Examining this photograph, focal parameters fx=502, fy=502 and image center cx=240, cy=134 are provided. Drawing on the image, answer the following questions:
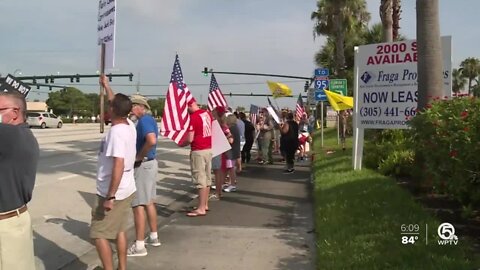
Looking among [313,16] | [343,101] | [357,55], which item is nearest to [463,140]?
[357,55]

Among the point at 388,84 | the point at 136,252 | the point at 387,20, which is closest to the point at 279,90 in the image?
the point at 387,20

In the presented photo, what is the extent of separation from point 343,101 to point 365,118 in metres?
7.10

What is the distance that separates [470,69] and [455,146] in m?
77.7

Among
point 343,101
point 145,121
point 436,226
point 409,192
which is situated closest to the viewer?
point 436,226

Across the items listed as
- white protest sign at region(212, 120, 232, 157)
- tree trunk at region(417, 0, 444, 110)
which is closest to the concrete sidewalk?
white protest sign at region(212, 120, 232, 157)

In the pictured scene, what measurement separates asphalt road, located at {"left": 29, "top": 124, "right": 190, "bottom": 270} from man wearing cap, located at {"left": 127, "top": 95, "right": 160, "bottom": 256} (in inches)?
30.1

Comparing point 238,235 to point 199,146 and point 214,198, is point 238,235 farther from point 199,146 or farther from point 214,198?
point 214,198

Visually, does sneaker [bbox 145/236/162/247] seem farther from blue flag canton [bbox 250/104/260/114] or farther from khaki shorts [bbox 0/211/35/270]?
blue flag canton [bbox 250/104/260/114]

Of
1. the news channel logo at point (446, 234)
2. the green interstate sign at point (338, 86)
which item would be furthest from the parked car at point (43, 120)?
the news channel logo at point (446, 234)

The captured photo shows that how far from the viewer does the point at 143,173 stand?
6152 mm

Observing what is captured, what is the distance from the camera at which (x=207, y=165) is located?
26.6 feet

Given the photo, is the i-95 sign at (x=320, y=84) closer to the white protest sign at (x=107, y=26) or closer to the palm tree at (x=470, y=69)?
the white protest sign at (x=107, y=26)

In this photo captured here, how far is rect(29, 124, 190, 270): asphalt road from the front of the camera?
20.0ft

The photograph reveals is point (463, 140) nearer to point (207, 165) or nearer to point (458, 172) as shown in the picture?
point (458, 172)
